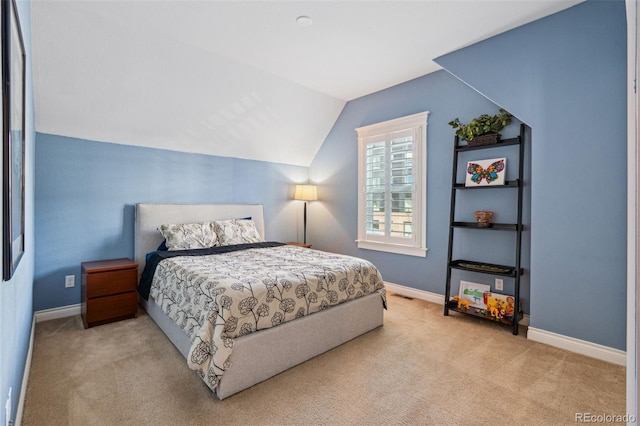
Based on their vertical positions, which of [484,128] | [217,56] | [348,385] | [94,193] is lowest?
[348,385]

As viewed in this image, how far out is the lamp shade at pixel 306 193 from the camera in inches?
200

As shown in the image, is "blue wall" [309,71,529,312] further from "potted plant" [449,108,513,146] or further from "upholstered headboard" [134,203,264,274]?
"upholstered headboard" [134,203,264,274]

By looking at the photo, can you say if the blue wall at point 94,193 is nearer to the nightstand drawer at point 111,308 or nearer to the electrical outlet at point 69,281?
the electrical outlet at point 69,281

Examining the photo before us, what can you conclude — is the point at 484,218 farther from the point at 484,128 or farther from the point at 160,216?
the point at 160,216

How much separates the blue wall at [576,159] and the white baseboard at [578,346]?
5cm

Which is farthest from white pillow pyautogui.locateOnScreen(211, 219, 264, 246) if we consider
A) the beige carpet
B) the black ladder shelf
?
the black ladder shelf

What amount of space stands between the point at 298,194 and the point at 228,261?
2.34m

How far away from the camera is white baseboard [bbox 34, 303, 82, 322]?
10.0ft

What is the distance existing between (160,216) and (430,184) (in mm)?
3253

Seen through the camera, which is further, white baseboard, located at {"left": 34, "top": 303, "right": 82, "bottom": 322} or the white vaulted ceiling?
white baseboard, located at {"left": 34, "top": 303, "right": 82, "bottom": 322}

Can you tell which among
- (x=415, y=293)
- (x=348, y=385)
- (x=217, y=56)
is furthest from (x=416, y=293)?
(x=217, y=56)

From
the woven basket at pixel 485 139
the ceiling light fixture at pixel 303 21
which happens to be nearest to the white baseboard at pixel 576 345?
the woven basket at pixel 485 139

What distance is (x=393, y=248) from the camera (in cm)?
412

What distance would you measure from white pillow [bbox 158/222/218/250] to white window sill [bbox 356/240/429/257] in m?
2.04
